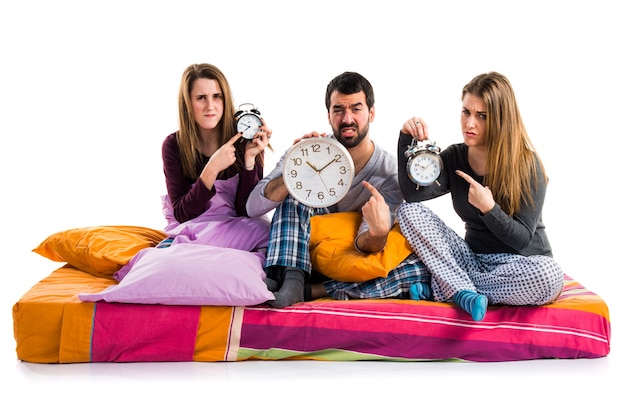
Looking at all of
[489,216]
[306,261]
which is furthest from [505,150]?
[306,261]

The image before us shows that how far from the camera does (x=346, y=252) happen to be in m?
4.58

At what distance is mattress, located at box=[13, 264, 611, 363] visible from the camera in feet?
13.7

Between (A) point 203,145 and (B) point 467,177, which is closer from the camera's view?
(B) point 467,177

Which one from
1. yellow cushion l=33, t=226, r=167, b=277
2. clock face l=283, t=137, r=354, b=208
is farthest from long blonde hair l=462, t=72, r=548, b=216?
yellow cushion l=33, t=226, r=167, b=277

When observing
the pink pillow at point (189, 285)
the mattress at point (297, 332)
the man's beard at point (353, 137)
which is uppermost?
the man's beard at point (353, 137)

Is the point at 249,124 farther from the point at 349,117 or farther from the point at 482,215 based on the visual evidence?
the point at 482,215

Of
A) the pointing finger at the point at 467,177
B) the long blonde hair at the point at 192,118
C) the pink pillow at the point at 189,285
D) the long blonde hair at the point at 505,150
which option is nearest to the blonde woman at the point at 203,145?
the long blonde hair at the point at 192,118

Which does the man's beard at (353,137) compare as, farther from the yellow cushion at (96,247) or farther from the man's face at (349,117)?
the yellow cushion at (96,247)

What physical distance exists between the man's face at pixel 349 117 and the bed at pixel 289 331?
3.10 ft

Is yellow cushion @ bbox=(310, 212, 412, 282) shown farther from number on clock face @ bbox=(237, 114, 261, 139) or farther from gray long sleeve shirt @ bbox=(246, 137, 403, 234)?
number on clock face @ bbox=(237, 114, 261, 139)

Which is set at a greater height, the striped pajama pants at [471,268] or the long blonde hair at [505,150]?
the long blonde hair at [505,150]

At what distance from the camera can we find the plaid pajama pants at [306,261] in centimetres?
455

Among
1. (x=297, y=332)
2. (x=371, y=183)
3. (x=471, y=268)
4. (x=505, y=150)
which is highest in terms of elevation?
(x=505, y=150)

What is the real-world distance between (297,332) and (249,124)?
4.29 feet
